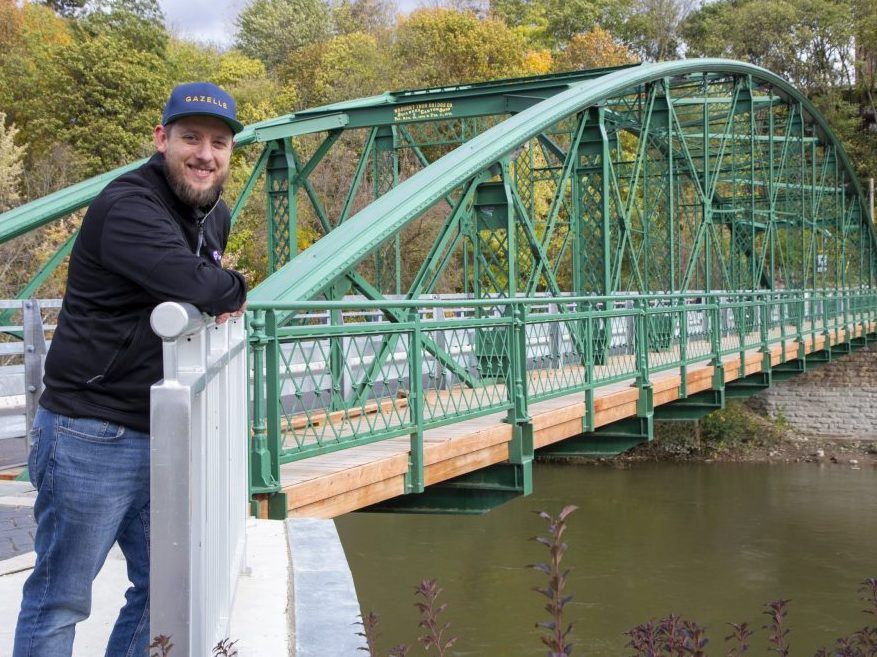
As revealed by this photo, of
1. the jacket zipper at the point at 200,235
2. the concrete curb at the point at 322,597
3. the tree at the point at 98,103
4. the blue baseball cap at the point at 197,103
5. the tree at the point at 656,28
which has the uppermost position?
the tree at the point at 656,28

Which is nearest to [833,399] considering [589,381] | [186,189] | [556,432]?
[589,381]

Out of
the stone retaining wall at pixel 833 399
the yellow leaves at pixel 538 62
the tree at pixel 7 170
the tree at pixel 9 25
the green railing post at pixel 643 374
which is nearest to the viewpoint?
the green railing post at pixel 643 374

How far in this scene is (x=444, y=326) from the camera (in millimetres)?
6910

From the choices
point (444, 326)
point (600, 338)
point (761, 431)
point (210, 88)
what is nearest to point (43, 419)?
point (210, 88)

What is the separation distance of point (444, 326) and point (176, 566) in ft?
16.1

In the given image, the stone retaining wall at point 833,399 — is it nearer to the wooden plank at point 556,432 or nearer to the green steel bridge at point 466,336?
the green steel bridge at point 466,336

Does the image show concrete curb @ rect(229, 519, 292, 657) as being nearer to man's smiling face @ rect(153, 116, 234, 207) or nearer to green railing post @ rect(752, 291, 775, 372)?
man's smiling face @ rect(153, 116, 234, 207)

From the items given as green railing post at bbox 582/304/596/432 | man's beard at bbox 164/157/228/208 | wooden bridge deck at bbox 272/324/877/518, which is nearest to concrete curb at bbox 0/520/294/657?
man's beard at bbox 164/157/228/208

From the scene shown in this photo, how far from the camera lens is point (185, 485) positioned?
2.03 metres

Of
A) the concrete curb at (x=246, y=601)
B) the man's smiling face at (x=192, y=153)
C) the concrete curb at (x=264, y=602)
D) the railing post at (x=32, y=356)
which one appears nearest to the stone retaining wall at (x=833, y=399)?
the railing post at (x=32, y=356)

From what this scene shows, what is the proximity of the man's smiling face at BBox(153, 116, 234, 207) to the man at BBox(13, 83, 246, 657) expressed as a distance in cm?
8

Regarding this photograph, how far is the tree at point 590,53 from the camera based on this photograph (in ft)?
135

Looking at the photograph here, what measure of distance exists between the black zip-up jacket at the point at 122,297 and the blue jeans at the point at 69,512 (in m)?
0.05

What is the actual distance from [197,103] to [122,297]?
515 mm
